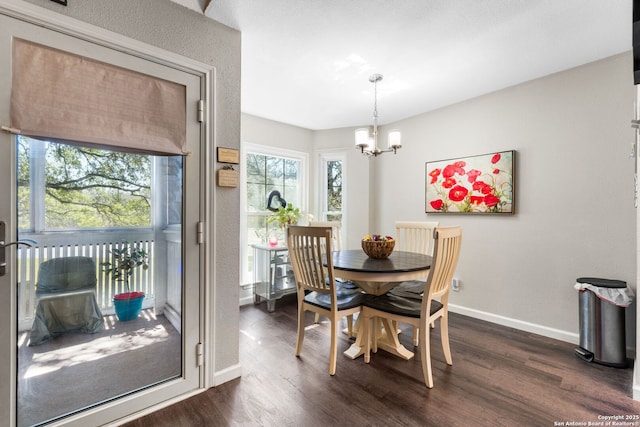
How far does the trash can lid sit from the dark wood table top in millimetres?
1227

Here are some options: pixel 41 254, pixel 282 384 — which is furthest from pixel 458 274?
pixel 41 254

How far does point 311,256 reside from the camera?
209 centimetres

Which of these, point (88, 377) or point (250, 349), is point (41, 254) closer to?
point (88, 377)

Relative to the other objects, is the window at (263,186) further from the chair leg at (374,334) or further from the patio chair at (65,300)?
the patio chair at (65,300)

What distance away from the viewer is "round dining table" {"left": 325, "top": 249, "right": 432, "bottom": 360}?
1.99 metres

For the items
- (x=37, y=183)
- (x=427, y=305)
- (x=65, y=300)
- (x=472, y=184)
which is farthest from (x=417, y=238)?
(x=37, y=183)

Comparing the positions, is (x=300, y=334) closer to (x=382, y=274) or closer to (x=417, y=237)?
(x=382, y=274)

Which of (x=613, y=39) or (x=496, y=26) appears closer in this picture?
(x=496, y=26)

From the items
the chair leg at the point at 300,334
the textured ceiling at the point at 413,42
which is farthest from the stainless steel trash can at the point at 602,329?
the chair leg at the point at 300,334

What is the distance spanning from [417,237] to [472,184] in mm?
843

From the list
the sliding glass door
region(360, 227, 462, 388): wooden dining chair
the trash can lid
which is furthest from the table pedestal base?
the trash can lid

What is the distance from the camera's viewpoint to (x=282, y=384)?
1.93 meters

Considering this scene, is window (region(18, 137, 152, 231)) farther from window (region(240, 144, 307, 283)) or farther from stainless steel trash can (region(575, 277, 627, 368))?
stainless steel trash can (region(575, 277, 627, 368))

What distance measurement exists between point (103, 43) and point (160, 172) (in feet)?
2.36
